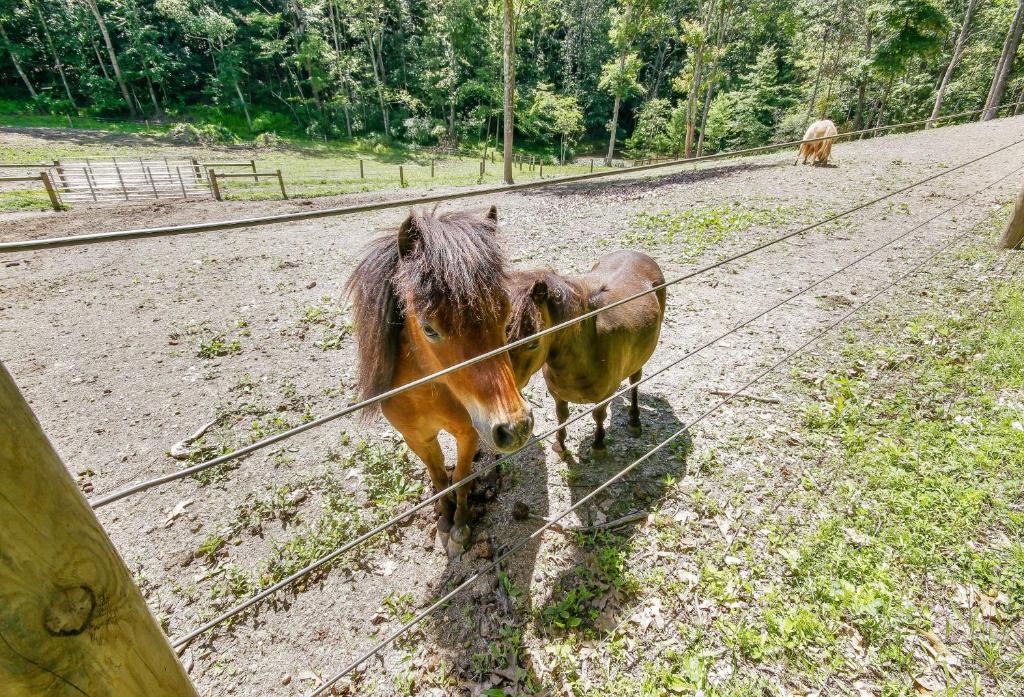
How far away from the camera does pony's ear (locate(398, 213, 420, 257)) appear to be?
236 cm

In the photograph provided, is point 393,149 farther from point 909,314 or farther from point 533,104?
point 909,314

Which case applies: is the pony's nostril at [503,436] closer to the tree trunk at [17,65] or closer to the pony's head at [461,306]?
the pony's head at [461,306]

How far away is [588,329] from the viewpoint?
3.39 metres

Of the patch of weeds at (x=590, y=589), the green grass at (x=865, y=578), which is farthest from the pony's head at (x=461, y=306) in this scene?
the green grass at (x=865, y=578)

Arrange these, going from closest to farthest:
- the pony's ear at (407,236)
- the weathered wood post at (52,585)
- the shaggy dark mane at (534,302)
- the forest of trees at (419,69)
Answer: the weathered wood post at (52,585), the pony's ear at (407,236), the shaggy dark mane at (534,302), the forest of trees at (419,69)

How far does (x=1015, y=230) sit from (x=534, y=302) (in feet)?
28.4

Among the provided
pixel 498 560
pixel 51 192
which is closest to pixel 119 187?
pixel 51 192

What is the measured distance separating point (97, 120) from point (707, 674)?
187 ft

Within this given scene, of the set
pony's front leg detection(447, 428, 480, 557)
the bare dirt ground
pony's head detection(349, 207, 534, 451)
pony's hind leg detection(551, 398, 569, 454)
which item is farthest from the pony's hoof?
pony's head detection(349, 207, 534, 451)

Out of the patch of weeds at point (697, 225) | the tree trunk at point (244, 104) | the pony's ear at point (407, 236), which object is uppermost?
the tree trunk at point (244, 104)

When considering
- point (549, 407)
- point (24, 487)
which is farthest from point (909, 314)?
point (24, 487)

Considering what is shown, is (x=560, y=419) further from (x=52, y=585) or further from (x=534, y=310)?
(x=52, y=585)

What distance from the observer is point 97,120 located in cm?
3831

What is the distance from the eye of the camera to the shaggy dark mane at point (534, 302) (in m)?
2.73
